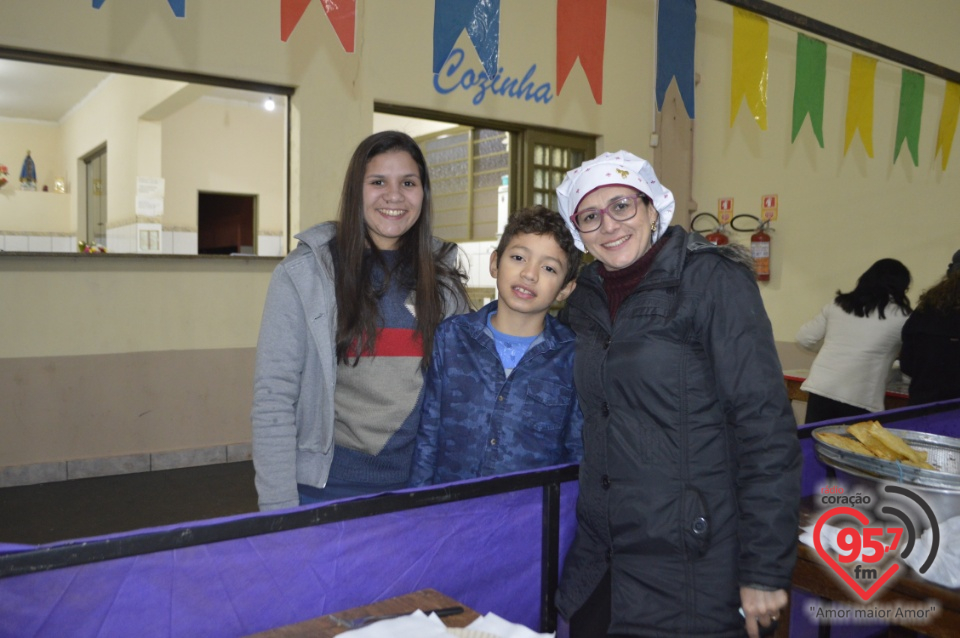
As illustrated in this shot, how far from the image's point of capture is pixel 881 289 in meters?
4.05

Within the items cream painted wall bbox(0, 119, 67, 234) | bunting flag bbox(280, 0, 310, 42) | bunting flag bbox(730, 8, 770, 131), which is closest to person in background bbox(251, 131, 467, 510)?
bunting flag bbox(280, 0, 310, 42)

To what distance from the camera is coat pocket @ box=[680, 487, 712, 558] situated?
53.0 inches

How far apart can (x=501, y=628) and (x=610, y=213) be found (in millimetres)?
853

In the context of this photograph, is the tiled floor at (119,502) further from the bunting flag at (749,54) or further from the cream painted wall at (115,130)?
the bunting flag at (749,54)

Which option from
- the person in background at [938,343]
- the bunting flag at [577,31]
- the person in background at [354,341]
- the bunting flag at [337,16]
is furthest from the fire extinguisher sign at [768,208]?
the person in background at [354,341]

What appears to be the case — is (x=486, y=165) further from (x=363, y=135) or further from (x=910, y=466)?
(x=910, y=466)

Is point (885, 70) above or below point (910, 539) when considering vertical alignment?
above

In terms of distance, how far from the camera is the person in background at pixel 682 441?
1.30m

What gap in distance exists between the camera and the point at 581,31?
3906 mm

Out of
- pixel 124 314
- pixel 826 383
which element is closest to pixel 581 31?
pixel 826 383

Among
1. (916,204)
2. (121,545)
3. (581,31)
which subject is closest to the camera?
(121,545)

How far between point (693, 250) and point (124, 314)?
445cm

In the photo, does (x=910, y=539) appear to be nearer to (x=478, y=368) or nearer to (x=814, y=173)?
(x=478, y=368)

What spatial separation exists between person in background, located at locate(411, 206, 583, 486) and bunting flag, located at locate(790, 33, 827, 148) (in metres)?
3.05
